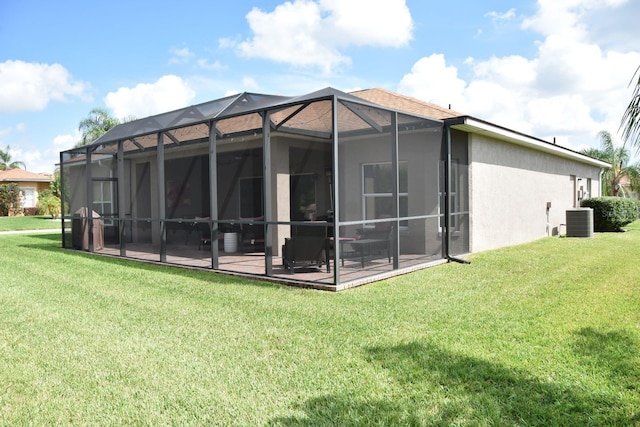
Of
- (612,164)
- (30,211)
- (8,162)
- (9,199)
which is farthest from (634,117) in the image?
(8,162)

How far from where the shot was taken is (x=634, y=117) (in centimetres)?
260

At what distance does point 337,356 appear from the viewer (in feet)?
13.0

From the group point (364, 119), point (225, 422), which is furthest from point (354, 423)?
point (364, 119)

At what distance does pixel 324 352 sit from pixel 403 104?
772 centimetres

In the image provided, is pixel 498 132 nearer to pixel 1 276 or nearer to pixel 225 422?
pixel 225 422

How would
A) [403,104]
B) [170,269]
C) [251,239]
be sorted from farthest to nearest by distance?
[251,239] → [403,104] → [170,269]

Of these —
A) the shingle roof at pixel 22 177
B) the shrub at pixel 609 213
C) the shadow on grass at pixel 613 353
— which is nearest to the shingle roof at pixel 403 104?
the shadow on grass at pixel 613 353

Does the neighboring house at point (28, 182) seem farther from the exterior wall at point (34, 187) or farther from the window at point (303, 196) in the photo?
the window at point (303, 196)

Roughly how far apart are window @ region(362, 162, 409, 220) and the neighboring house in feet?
107

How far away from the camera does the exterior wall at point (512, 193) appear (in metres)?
10.5

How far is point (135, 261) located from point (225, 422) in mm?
8038

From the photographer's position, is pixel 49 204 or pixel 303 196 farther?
pixel 49 204

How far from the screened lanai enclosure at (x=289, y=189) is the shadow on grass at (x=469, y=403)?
10.7 feet

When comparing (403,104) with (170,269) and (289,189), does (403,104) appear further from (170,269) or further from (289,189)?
(170,269)
